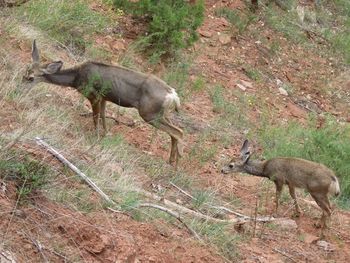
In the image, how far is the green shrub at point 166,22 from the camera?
14.4m

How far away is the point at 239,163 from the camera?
11164 mm

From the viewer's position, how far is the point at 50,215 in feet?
19.4

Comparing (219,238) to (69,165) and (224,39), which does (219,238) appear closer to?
(69,165)

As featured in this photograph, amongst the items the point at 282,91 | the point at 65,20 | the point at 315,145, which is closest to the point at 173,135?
the point at 315,145

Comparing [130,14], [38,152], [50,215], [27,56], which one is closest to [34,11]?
[27,56]

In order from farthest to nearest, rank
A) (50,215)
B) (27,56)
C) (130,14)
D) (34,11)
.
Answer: (130,14), (34,11), (27,56), (50,215)

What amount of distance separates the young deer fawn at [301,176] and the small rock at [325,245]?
1.59 feet

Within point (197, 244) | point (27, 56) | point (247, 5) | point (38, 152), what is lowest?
point (247, 5)

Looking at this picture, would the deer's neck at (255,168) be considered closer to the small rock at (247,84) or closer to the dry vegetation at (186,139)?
the dry vegetation at (186,139)

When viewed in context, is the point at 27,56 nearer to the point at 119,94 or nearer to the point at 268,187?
the point at 119,94

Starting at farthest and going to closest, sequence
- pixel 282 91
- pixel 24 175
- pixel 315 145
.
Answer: pixel 282 91, pixel 315 145, pixel 24 175

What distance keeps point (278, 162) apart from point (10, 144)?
5125 mm

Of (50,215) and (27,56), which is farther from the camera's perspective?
(27,56)

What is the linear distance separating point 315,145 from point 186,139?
7.20 feet
